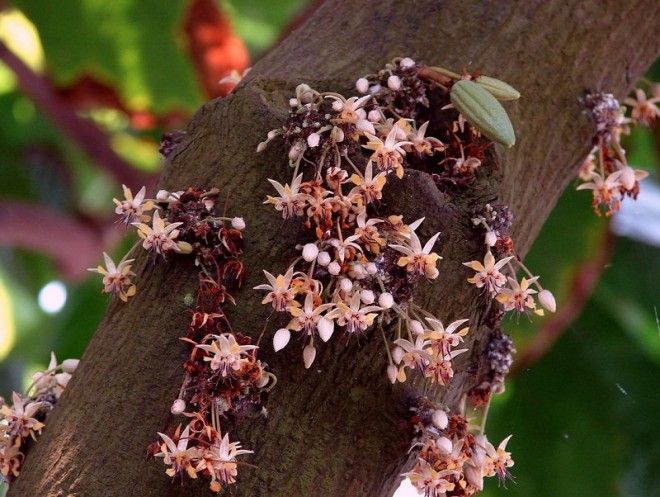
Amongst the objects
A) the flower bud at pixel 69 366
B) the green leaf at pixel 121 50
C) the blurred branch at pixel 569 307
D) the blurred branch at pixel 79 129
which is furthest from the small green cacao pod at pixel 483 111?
the green leaf at pixel 121 50

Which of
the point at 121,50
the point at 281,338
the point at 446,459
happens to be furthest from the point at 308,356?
the point at 121,50

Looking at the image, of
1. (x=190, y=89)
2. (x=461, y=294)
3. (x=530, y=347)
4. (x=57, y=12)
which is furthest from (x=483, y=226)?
(x=57, y=12)

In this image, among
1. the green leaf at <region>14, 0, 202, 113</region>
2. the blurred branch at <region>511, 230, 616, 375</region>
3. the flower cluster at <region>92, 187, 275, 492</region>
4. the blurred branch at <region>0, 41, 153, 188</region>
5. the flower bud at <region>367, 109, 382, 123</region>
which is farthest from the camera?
the green leaf at <region>14, 0, 202, 113</region>

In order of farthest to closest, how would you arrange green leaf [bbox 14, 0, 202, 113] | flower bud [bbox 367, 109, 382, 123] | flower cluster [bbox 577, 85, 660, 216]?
green leaf [bbox 14, 0, 202, 113] < flower cluster [bbox 577, 85, 660, 216] < flower bud [bbox 367, 109, 382, 123]

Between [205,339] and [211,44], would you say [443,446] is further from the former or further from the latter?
[211,44]

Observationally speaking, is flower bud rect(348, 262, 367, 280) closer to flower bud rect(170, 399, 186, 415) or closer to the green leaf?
flower bud rect(170, 399, 186, 415)

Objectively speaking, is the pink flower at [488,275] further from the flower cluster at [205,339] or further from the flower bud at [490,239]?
the flower cluster at [205,339]

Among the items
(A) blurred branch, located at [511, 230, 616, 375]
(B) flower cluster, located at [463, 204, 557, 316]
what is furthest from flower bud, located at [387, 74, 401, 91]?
(A) blurred branch, located at [511, 230, 616, 375]
